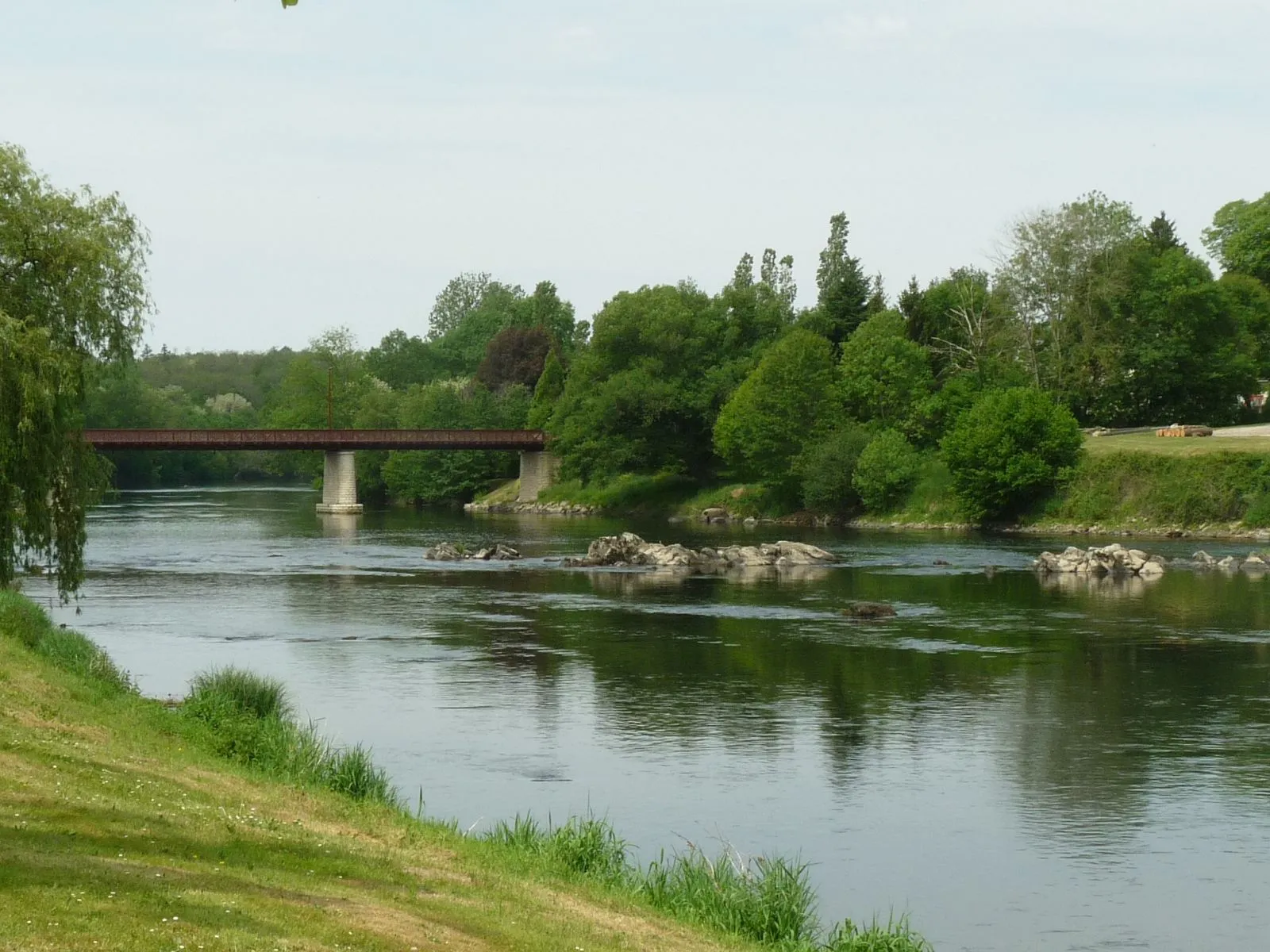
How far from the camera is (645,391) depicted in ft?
367

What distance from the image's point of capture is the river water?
71.5ft

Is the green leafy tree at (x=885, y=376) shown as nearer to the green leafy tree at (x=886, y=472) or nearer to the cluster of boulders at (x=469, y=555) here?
the green leafy tree at (x=886, y=472)

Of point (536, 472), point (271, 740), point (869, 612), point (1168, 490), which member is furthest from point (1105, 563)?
point (536, 472)

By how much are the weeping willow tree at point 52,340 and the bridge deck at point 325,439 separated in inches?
2839

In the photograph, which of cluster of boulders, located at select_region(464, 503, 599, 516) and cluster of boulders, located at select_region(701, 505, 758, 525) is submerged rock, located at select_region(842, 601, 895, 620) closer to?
cluster of boulders, located at select_region(701, 505, 758, 525)

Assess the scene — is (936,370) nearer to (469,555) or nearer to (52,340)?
(469,555)

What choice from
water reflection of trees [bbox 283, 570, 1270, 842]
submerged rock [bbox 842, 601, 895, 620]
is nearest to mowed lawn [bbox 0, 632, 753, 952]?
water reflection of trees [bbox 283, 570, 1270, 842]

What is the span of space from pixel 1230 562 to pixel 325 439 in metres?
74.1

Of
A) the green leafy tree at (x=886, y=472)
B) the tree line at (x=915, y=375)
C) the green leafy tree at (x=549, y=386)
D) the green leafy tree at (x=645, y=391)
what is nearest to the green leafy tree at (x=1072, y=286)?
the tree line at (x=915, y=375)

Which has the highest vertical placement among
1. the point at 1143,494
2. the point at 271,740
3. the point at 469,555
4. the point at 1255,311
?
the point at 1255,311

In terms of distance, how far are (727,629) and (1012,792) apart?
20.8 m

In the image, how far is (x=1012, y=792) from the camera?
1037 inches

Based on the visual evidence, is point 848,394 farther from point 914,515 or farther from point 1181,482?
point 1181,482

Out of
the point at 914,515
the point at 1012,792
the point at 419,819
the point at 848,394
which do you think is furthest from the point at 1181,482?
the point at 419,819
